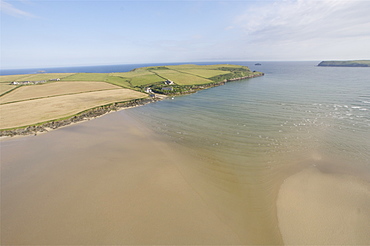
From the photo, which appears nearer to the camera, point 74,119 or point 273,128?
point 273,128

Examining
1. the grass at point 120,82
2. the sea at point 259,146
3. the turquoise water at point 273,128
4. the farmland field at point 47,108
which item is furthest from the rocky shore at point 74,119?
the grass at point 120,82

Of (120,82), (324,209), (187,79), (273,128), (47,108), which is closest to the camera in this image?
(324,209)

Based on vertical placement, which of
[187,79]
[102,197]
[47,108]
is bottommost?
[102,197]

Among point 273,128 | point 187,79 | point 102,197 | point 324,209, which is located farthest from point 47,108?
point 187,79

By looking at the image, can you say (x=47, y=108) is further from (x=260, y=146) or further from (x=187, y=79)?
(x=187, y=79)

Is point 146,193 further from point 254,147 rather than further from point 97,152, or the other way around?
point 254,147

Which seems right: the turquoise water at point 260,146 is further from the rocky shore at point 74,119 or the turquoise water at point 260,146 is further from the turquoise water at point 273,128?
the rocky shore at point 74,119

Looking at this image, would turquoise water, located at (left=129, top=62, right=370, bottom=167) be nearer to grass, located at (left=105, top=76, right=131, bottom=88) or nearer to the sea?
the sea
